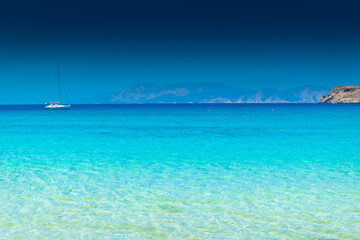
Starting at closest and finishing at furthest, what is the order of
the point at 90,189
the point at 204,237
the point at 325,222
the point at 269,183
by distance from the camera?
the point at 204,237, the point at 325,222, the point at 90,189, the point at 269,183

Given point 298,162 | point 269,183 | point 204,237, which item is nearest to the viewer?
point 204,237

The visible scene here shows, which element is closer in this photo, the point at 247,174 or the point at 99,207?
the point at 99,207

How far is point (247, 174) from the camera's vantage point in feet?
52.3

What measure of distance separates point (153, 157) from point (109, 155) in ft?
9.50

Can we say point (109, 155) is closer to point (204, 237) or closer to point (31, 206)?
point (31, 206)

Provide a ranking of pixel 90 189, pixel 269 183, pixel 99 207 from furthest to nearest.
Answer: pixel 269 183 < pixel 90 189 < pixel 99 207

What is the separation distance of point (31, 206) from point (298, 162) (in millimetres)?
13380

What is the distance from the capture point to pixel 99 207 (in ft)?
35.6

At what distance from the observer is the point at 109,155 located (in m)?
22.6

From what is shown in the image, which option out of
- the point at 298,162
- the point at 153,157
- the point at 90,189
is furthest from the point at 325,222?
the point at 153,157

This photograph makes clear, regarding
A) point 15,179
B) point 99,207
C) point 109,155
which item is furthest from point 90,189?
point 109,155

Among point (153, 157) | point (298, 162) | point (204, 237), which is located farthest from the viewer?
point (153, 157)

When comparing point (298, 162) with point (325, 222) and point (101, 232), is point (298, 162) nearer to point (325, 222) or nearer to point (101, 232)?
point (325, 222)

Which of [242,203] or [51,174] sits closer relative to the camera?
[242,203]
